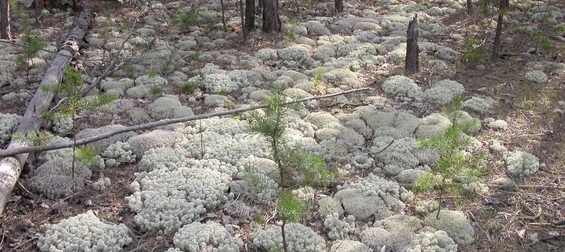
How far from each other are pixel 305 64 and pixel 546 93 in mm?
3859

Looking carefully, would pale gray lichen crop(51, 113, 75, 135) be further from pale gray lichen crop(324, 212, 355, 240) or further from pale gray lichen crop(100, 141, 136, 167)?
pale gray lichen crop(324, 212, 355, 240)

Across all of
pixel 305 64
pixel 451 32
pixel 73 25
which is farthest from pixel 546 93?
pixel 73 25

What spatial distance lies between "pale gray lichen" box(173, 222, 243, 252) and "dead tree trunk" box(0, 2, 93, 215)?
1718mm

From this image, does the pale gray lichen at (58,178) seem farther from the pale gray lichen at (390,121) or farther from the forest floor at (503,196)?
the pale gray lichen at (390,121)

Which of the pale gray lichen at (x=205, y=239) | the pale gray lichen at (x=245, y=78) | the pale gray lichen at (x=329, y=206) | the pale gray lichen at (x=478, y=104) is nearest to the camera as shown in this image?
the pale gray lichen at (x=205, y=239)

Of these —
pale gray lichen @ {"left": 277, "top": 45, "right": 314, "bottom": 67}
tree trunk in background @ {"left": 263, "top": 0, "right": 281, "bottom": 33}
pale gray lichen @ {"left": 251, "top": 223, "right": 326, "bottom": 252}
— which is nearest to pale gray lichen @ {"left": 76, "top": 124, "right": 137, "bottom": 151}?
pale gray lichen @ {"left": 251, "top": 223, "right": 326, "bottom": 252}

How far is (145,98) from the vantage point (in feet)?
25.1

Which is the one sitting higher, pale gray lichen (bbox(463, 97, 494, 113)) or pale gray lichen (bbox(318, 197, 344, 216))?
pale gray lichen (bbox(463, 97, 494, 113))

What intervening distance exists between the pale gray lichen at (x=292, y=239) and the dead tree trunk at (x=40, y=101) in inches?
95.8

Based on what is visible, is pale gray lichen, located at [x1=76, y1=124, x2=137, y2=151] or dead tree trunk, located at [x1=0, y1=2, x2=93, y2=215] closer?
dead tree trunk, located at [x1=0, y1=2, x2=93, y2=215]

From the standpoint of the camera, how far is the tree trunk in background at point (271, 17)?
10117 millimetres

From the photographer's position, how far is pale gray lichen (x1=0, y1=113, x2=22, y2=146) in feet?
20.1

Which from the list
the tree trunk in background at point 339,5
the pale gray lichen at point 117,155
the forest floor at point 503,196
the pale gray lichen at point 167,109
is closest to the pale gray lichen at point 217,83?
the pale gray lichen at point 167,109

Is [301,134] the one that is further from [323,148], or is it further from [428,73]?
[428,73]
